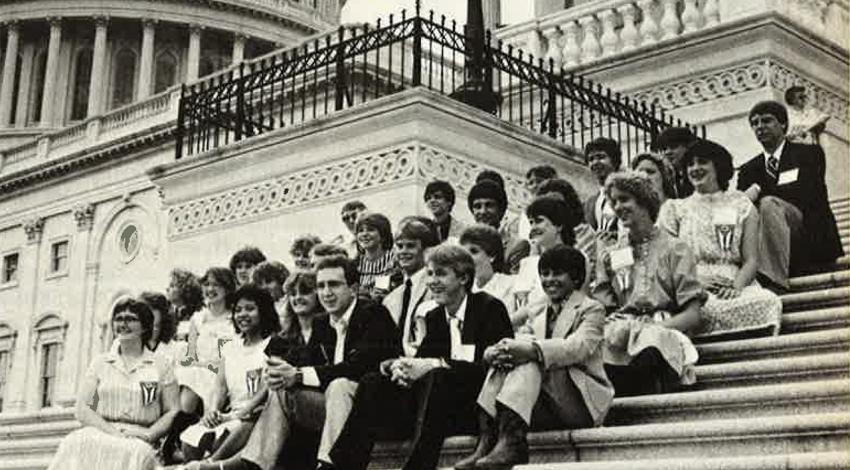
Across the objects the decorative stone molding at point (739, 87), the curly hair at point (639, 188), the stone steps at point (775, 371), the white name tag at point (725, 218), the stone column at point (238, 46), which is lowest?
the stone steps at point (775, 371)

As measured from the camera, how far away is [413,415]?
22.8 feet

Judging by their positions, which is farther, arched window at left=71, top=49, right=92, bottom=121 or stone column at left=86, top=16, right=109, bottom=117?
arched window at left=71, top=49, right=92, bottom=121

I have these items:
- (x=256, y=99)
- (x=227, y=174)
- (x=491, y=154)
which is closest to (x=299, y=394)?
(x=491, y=154)

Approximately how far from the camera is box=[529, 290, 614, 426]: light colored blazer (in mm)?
6312

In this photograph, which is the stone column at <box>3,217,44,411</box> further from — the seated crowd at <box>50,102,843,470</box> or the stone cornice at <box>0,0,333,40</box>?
the seated crowd at <box>50,102,843,470</box>

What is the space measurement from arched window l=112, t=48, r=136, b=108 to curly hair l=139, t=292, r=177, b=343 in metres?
52.2

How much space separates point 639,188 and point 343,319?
6.65 ft

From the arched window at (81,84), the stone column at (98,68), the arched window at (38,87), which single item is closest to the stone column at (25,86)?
the arched window at (38,87)

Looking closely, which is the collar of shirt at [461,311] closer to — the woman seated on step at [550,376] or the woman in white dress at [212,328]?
the woman seated on step at [550,376]

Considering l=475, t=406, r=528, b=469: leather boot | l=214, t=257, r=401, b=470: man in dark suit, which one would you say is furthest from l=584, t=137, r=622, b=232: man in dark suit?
l=475, t=406, r=528, b=469: leather boot

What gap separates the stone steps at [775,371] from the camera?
6.51m

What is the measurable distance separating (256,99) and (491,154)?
510cm

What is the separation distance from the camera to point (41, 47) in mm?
62031

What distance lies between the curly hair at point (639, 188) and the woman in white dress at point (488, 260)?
86cm
